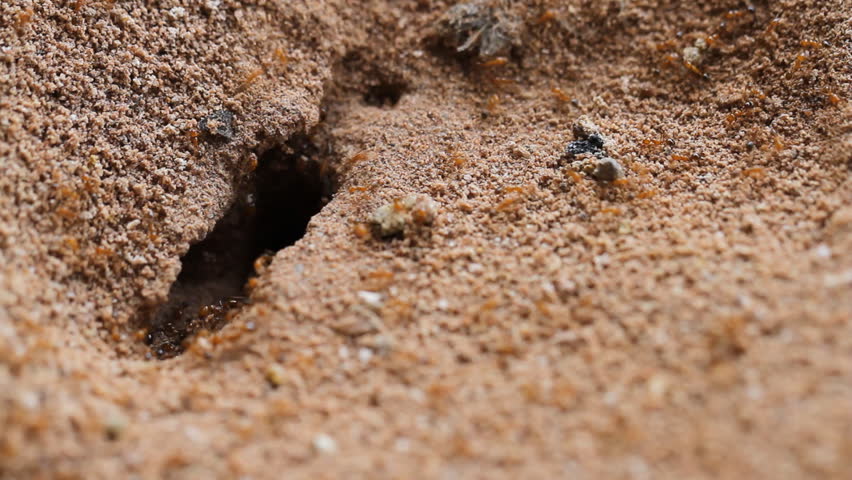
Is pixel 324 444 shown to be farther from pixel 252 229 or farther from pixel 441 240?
pixel 252 229

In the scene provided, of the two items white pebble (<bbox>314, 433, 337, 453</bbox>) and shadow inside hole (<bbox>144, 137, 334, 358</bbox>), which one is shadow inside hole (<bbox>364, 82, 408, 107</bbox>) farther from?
white pebble (<bbox>314, 433, 337, 453</bbox>)

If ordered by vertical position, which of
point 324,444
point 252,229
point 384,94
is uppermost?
point 384,94

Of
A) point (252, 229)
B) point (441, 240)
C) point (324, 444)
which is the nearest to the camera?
point (324, 444)

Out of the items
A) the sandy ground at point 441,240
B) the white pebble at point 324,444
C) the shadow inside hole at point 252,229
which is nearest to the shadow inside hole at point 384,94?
the sandy ground at point 441,240

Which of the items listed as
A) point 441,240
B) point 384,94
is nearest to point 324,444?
point 441,240

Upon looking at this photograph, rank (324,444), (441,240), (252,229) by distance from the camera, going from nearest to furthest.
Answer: (324,444), (441,240), (252,229)

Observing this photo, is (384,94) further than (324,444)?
Yes

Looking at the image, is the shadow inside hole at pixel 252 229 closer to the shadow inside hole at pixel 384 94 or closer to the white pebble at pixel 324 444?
the shadow inside hole at pixel 384 94
